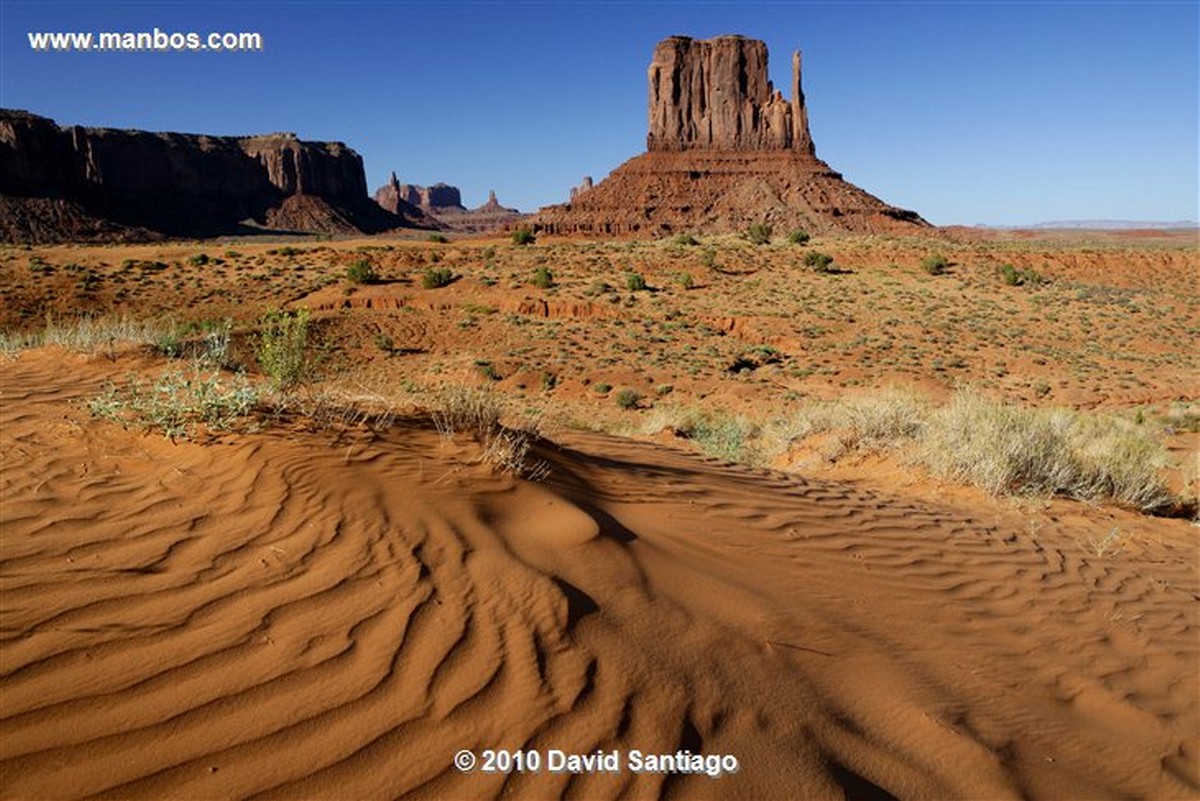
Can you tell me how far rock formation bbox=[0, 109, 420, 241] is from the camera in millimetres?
68562

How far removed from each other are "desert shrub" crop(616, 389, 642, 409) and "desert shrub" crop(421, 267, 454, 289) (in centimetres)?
1455

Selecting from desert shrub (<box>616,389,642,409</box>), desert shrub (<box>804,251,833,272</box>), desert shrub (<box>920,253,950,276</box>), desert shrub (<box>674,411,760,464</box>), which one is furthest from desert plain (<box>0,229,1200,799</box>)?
desert shrub (<box>920,253,950,276</box>)

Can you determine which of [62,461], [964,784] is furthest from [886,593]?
[62,461]

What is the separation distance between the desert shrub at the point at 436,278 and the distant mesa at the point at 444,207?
102 metres

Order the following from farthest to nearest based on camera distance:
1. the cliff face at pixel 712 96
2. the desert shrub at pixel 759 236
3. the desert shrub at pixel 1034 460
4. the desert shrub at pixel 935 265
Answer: the cliff face at pixel 712 96 < the desert shrub at pixel 759 236 < the desert shrub at pixel 935 265 < the desert shrub at pixel 1034 460

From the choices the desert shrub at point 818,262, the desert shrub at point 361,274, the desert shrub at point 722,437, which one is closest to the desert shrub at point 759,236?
the desert shrub at point 818,262

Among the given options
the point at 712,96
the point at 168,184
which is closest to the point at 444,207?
the point at 168,184

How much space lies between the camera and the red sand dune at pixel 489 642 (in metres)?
2.29

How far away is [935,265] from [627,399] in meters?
24.2

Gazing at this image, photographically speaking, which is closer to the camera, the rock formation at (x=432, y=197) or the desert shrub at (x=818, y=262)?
the desert shrub at (x=818, y=262)

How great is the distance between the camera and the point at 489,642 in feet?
9.30

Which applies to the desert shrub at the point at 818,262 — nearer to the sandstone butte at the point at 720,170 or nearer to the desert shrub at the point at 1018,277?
the desert shrub at the point at 1018,277

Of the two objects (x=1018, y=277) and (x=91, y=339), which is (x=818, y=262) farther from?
(x=91, y=339)

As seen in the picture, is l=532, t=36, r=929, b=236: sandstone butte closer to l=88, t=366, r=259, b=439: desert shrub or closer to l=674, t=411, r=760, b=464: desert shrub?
l=674, t=411, r=760, b=464: desert shrub
